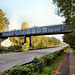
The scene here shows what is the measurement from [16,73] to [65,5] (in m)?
10.4

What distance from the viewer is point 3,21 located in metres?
45.3

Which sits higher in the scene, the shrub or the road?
the shrub

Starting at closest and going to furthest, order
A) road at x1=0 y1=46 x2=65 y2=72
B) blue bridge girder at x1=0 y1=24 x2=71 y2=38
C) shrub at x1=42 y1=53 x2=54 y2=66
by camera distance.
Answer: shrub at x1=42 y1=53 x2=54 y2=66, road at x1=0 y1=46 x2=65 y2=72, blue bridge girder at x1=0 y1=24 x2=71 y2=38

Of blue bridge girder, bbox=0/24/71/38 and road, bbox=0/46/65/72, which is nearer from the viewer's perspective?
road, bbox=0/46/65/72

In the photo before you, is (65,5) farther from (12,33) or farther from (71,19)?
(12,33)

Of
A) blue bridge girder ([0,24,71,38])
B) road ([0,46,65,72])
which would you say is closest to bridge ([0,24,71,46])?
blue bridge girder ([0,24,71,38])

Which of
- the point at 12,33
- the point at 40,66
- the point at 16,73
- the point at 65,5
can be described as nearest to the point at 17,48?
the point at 12,33

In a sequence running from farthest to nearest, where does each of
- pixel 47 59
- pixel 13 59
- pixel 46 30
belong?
pixel 46 30 < pixel 13 59 < pixel 47 59

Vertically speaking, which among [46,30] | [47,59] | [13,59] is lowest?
[13,59]

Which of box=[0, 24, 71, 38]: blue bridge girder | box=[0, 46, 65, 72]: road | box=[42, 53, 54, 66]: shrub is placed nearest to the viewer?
box=[42, 53, 54, 66]: shrub

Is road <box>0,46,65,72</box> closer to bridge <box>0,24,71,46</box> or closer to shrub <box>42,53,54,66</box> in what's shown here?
shrub <box>42,53,54,66</box>

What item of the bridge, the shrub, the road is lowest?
the road

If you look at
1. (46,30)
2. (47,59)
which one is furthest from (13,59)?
(46,30)

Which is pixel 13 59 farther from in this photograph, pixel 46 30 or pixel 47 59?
pixel 46 30
